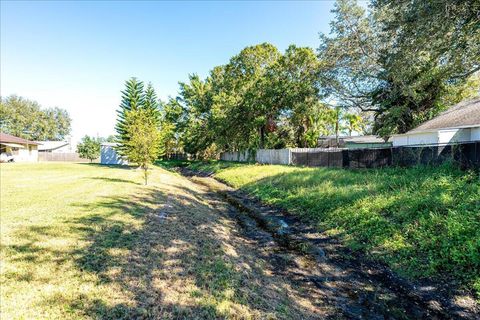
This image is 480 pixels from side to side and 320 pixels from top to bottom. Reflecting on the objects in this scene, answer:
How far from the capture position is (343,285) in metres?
4.96

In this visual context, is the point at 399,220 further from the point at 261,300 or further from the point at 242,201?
the point at 242,201

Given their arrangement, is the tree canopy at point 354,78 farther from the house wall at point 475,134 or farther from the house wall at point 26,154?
the house wall at point 26,154

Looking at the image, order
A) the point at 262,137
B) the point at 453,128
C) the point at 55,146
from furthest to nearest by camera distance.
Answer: the point at 55,146, the point at 262,137, the point at 453,128

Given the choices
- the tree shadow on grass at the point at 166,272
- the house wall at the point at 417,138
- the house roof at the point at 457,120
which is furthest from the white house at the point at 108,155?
the house roof at the point at 457,120

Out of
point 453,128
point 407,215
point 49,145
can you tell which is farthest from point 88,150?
point 407,215

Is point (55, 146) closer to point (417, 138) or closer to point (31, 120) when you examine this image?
point (31, 120)

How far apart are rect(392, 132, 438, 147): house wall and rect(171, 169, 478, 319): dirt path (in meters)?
12.0

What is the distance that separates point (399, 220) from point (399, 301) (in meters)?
2.96

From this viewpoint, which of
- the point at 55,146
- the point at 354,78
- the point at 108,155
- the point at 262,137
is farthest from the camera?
the point at 55,146

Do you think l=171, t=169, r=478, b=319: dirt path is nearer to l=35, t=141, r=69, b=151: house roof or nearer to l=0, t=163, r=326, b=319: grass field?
l=0, t=163, r=326, b=319: grass field

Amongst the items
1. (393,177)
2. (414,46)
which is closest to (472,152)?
(393,177)

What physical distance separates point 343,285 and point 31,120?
81.5 meters

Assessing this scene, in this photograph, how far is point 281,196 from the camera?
489 inches

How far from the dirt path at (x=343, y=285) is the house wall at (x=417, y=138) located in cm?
1195
